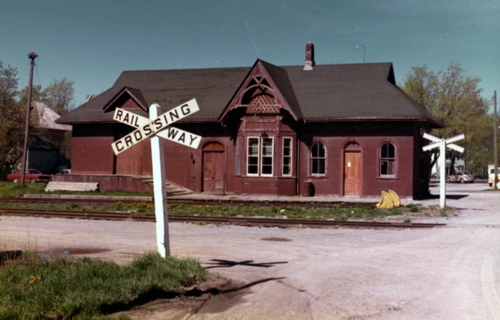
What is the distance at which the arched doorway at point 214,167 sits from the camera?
30.9m

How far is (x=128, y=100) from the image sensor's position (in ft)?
107

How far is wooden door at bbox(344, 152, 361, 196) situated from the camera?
93.6ft

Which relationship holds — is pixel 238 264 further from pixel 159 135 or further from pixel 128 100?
pixel 128 100

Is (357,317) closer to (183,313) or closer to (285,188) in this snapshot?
(183,313)

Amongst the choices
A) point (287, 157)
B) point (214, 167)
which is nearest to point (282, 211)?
point (287, 157)

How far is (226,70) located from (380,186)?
43.7 feet

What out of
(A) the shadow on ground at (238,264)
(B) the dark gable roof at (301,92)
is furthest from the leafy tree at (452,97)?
(A) the shadow on ground at (238,264)

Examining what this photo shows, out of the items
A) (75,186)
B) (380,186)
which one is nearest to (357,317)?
(380,186)

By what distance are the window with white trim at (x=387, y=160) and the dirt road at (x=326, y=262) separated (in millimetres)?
10251

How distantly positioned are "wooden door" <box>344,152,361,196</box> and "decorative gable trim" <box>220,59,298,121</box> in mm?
4301

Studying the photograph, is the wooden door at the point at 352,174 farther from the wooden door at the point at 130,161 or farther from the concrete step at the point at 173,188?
the wooden door at the point at 130,161

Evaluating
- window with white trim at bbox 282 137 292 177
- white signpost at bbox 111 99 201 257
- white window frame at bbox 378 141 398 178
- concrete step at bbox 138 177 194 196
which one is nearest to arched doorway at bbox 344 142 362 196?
white window frame at bbox 378 141 398 178

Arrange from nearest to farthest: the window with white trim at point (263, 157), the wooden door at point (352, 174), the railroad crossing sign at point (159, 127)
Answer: the railroad crossing sign at point (159, 127)
the wooden door at point (352, 174)
the window with white trim at point (263, 157)

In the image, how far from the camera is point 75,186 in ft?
102
